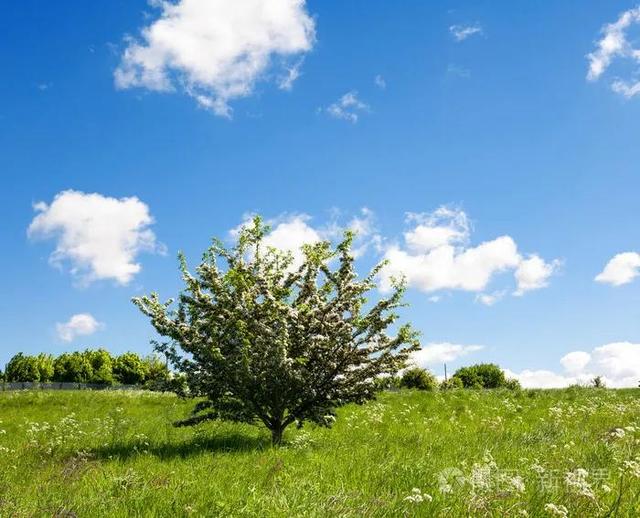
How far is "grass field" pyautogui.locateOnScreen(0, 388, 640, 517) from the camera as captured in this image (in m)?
6.20

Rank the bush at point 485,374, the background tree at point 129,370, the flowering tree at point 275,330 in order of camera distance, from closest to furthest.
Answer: the flowering tree at point 275,330, the bush at point 485,374, the background tree at point 129,370

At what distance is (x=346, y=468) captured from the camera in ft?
29.6

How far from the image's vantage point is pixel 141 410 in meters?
24.7

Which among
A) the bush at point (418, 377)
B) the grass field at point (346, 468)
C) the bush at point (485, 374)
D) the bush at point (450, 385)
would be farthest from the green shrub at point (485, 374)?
the grass field at point (346, 468)

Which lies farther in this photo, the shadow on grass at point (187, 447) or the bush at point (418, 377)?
the bush at point (418, 377)

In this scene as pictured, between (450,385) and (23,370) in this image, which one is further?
(23,370)

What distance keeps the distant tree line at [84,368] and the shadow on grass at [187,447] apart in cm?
7924

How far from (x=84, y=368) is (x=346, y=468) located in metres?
93.8

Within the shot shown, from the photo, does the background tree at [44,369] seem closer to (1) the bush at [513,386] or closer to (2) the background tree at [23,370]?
(2) the background tree at [23,370]

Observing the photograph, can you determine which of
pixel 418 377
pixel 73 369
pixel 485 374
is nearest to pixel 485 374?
pixel 485 374

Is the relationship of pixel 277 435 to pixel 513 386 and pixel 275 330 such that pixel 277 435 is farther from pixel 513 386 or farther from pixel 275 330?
pixel 513 386

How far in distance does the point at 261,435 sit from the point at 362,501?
8.99 meters

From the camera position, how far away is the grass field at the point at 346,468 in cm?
620

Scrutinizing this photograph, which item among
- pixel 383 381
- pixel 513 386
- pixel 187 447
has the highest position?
pixel 383 381
